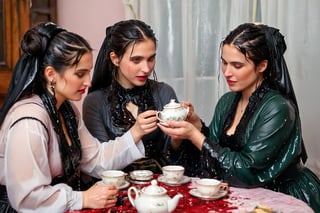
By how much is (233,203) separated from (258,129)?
→ 0.43 metres

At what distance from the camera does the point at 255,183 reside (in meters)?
1.98

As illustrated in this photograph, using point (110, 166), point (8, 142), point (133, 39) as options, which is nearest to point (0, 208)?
point (8, 142)

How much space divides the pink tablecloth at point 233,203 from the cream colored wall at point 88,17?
6.17ft

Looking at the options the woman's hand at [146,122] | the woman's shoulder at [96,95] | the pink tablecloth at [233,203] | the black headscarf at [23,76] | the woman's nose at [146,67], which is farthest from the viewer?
the woman's shoulder at [96,95]

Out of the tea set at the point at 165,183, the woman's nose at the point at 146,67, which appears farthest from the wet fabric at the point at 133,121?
the tea set at the point at 165,183

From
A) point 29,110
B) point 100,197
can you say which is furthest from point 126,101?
point 100,197

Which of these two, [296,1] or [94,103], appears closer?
[94,103]

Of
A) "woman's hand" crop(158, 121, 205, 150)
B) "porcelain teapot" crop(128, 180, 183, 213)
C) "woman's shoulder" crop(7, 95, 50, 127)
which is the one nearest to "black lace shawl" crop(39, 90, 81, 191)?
"woman's shoulder" crop(7, 95, 50, 127)

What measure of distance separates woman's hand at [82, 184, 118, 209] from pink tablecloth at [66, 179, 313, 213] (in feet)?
0.06

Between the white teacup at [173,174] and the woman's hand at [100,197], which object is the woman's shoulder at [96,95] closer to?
the white teacup at [173,174]

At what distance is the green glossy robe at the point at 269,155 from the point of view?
1.98 metres

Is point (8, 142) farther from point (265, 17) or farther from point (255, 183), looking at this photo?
point (265, 17)

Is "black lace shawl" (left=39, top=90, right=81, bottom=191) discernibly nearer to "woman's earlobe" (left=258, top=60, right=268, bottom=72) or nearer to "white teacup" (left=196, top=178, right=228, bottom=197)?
"white teacup" (left=196, top=178, right=228, bottom=197)

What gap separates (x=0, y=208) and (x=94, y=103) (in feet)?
2.56
